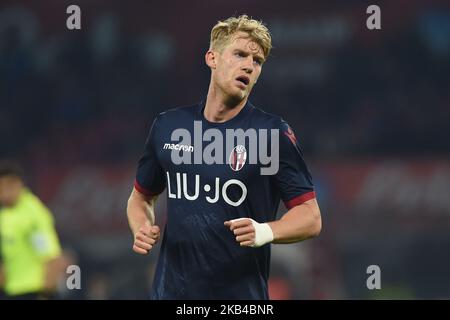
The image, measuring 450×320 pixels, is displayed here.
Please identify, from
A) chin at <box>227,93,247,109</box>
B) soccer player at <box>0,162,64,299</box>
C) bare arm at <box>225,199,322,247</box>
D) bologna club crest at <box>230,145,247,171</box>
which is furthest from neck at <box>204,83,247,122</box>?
soccer player at <box>0,162,64,299</box>

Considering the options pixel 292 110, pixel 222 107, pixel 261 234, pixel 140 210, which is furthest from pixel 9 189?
pixel 292 110

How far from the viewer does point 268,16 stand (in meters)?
22.6

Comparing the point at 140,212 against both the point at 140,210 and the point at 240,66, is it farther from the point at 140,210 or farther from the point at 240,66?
the point at 240,66

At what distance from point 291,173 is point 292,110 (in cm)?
1583

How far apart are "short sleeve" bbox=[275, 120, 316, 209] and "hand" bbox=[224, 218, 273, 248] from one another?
373 millimetres

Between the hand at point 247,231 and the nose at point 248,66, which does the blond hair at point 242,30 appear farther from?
the hand at point 247,231

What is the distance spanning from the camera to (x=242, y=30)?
6137 millimetres

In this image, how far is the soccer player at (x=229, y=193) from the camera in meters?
6.00

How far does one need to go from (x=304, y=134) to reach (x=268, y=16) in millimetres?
2949

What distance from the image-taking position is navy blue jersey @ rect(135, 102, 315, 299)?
237 inches

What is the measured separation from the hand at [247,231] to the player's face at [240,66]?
0.82m

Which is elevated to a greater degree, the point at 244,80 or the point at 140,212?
the point at 244,80

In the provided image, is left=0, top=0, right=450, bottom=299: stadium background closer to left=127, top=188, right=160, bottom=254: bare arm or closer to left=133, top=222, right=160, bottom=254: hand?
left=127, top=188, right=160, bottom=254: bare arm

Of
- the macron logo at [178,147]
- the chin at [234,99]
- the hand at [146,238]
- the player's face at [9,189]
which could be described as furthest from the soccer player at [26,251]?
the chin at [234,99]
